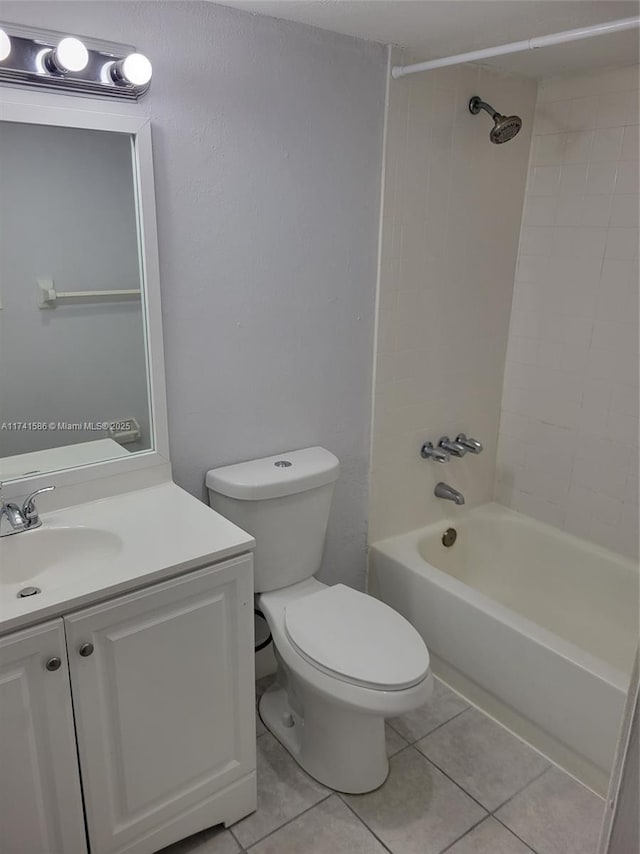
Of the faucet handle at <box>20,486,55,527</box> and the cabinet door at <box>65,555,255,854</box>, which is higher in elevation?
the faucet handle at <box>20,486,55,527</box>

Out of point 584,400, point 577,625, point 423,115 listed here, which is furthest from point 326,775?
point 423,115

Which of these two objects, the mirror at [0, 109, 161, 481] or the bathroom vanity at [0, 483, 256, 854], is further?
the mirror at [0, 109, 161, 481]

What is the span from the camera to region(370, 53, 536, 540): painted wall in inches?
82.0

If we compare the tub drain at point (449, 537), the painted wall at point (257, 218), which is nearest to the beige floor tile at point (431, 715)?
the tub drain at point (449, 537)

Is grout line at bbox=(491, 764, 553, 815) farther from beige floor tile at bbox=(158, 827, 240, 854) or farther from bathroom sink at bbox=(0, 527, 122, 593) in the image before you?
bathroom sink at bbox=(0, 527, 122, 593)

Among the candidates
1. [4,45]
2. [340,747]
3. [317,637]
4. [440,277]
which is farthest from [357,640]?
[4,45]

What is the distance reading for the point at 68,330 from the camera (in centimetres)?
162

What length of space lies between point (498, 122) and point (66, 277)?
1420 millimetres

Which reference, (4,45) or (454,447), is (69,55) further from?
(454,447)

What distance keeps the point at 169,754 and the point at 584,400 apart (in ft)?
6.05

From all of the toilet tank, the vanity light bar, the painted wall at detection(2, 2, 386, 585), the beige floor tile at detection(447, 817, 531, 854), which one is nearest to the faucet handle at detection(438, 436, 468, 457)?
the painted wall at detection(2, 2, 386, 585)

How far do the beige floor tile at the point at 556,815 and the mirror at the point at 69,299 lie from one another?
1.48 metres

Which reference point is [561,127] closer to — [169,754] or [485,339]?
[485,339]

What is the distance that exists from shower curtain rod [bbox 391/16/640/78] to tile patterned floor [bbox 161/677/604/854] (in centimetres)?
196
